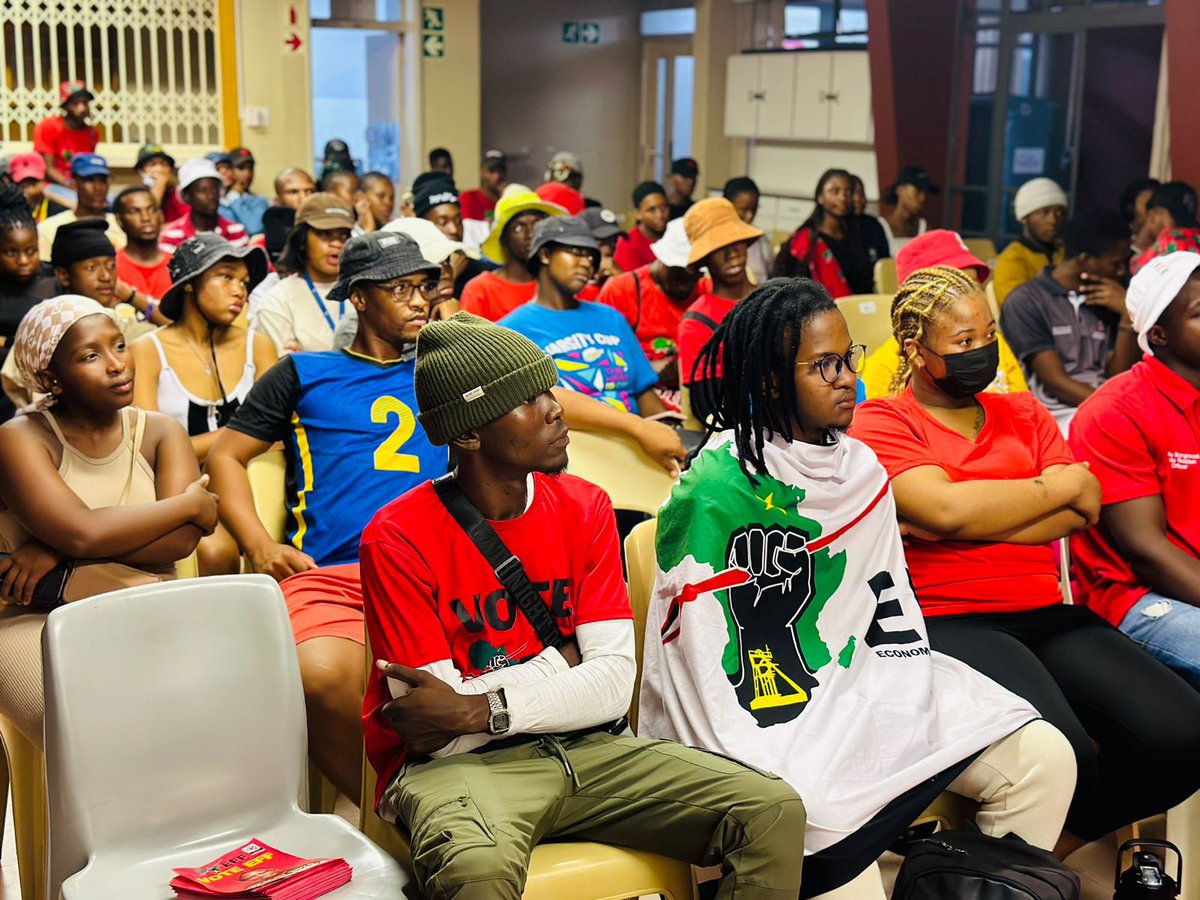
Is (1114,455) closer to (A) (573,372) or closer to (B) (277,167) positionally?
(A) (573,372)

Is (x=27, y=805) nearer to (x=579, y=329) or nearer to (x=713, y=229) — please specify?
(x=579, y=329)

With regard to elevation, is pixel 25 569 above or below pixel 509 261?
below

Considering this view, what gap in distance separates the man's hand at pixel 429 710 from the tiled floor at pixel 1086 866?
3.64 ft

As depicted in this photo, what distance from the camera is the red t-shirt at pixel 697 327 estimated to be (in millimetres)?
3934

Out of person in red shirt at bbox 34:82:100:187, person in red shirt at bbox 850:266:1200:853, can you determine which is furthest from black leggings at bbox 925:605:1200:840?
person in red shirt at bbox 34:82:100:187

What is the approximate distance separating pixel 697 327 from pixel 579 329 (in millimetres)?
363

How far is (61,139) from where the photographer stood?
9.70 meters

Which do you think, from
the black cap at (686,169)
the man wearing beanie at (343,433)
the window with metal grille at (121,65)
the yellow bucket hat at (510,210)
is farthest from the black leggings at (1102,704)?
the window with metal grille at (121,65)

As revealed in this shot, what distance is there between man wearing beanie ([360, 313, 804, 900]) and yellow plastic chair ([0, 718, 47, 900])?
80cm

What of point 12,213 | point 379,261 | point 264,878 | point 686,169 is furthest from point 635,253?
point 264,878

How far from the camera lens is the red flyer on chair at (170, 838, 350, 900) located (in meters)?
1.82

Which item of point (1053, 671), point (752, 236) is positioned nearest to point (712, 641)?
point (1053, 671)

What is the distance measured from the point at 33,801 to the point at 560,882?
1.15 meters

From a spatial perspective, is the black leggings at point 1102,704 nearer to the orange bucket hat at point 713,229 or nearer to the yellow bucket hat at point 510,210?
the orange bucket hat at point 713,229
